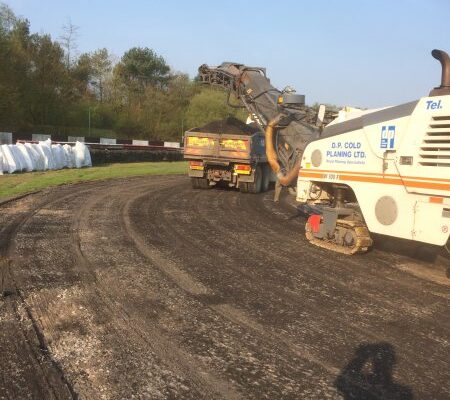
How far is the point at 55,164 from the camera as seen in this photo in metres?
20.6

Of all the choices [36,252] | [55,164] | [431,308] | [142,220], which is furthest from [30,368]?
[55,164]

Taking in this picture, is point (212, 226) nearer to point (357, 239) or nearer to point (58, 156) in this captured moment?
point (357, 239)

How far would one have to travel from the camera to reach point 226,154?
15766 mm

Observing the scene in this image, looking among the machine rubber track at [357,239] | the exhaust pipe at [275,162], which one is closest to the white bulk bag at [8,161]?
the exhaust pipe at [275,162]

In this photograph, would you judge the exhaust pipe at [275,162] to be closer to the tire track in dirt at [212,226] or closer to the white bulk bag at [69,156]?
the tire track in dirt at [212,226]

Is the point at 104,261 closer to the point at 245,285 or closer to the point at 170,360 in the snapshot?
the point at 245,285

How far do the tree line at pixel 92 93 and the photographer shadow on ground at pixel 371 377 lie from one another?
3125 cm

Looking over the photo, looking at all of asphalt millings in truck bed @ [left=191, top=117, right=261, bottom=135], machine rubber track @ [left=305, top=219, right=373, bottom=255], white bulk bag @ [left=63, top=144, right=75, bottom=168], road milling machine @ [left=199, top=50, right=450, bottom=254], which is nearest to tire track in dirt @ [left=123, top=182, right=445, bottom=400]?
machine rubber track @ [left=305, top=219, right=373, bottom=255]

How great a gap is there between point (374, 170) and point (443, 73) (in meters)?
1.57

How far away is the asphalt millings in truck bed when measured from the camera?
16156 millimetres

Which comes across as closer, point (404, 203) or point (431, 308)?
point (431, 308)

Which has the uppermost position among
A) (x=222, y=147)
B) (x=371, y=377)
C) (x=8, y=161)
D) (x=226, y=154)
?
(x=222, y=147)

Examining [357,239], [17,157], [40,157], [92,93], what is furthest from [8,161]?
[92,93]

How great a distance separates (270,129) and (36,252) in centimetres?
536
